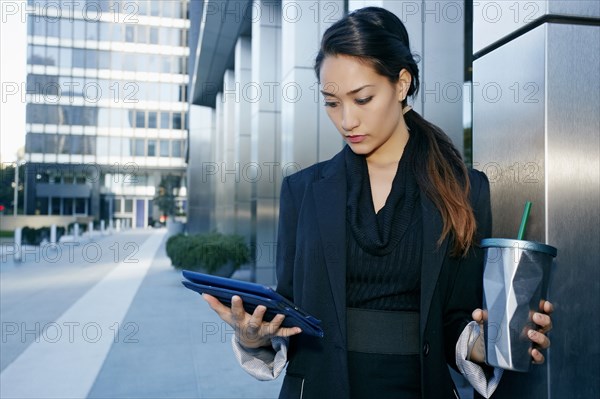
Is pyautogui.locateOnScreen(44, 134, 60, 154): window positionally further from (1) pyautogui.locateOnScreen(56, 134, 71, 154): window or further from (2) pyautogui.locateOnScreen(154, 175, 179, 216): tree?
(2) pyautogui.locateOnScreen(154, 175, 179, 216): tree

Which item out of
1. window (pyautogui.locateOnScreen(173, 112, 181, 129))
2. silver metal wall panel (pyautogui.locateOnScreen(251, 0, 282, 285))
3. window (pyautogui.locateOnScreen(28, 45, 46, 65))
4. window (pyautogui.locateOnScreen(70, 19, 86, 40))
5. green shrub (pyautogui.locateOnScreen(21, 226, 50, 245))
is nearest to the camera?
silver metal wall panel (pyautogui.locateOnScreen(251, 0, 282, 285))

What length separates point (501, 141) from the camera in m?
1.96

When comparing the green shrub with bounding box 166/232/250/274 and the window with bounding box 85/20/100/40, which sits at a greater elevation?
the window with bounding box 85/20/100/40

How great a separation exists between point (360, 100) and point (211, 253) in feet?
30.4

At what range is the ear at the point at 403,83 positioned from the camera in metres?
1.78

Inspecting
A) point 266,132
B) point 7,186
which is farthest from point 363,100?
point 7,186

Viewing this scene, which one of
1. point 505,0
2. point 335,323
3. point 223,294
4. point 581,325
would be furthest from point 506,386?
point 505,0

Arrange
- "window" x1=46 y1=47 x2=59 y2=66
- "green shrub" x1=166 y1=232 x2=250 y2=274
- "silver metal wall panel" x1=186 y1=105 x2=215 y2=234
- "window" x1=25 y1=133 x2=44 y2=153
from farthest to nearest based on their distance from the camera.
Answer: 1. "window" x1=25 y1=133 x2=44 y2=153
2. "window" x1=46 y1=47 x2=59 y2=66
3. "silver metal wall panel" x1=186 y1=105 x2=215 y2=234
4. "green shrub" x1=166 y1=232 x2=250 y2=274

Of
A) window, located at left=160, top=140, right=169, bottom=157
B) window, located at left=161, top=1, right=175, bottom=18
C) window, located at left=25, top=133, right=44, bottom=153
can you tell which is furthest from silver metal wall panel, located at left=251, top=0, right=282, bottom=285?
window, located at left=25, top=133, right=44, bottom=153

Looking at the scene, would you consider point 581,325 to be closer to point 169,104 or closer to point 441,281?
point 441,281

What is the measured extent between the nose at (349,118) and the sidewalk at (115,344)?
11.9 ft

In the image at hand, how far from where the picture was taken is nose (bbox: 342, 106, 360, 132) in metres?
1.68

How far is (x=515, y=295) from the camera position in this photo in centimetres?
137

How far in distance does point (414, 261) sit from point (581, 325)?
0.56 metres
